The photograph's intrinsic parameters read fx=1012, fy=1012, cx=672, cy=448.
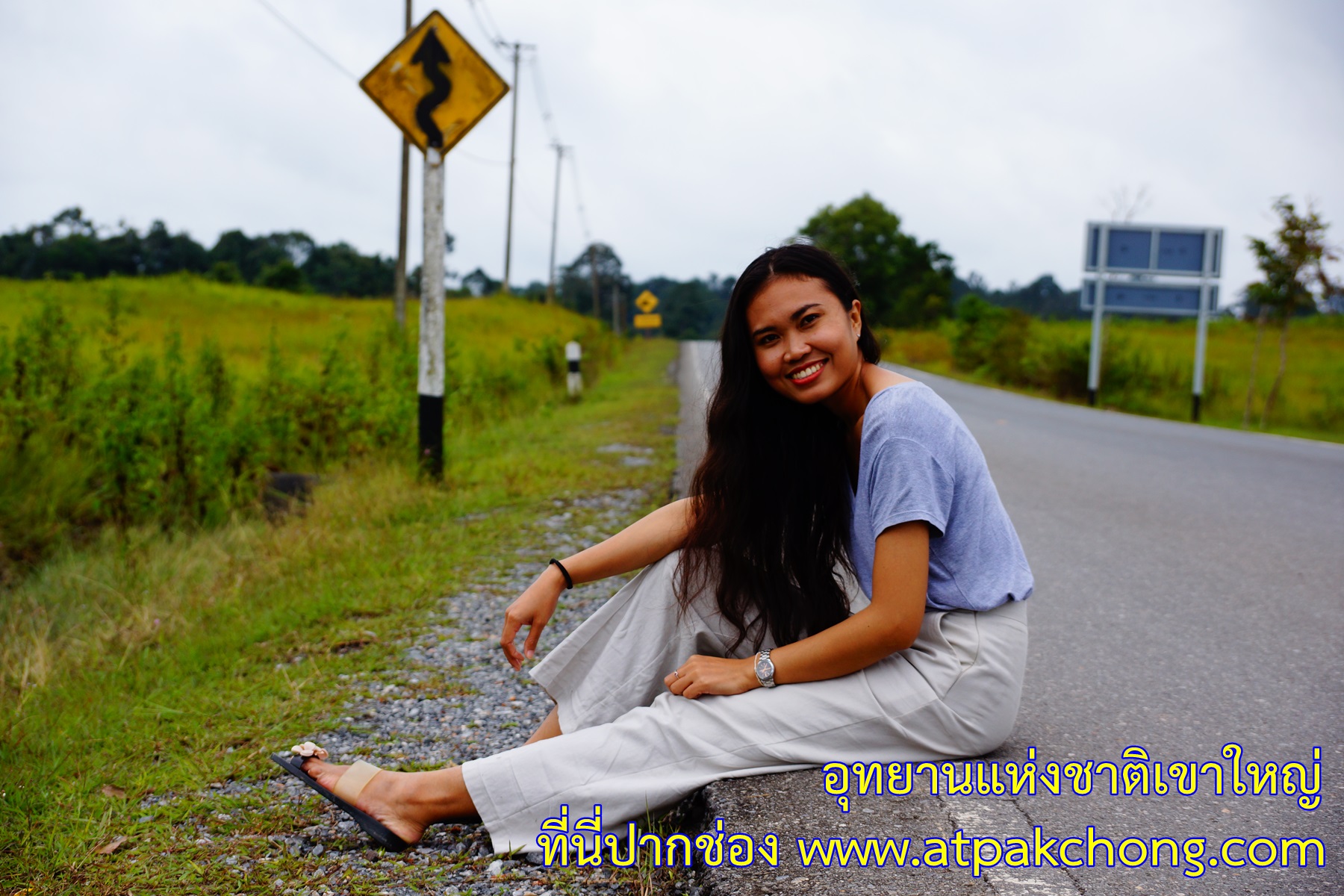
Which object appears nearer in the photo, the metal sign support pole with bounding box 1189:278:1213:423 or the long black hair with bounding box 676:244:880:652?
the long black hair with bounding box 676:244:880:652

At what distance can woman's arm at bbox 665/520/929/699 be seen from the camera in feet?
6.46

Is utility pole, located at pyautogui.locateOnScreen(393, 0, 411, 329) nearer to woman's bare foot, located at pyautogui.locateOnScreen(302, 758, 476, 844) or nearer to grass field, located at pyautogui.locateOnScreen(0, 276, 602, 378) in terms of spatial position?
grass field, located at pyautogui.locateOnScreen(0, 276, 602, 378)

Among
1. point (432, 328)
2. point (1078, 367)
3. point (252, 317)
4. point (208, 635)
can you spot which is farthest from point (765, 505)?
point (252, 317)

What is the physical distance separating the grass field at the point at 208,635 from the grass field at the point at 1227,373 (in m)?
11.1

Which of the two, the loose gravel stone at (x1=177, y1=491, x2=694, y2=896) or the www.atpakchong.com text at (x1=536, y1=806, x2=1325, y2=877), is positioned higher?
the www.atpakchong.com text at (x1=536, y1=806, x2=1325, y2=877)

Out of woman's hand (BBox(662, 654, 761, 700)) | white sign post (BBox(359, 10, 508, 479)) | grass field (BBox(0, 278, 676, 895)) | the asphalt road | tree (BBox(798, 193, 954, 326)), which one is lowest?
grass field (BBox(0, 278, 676, 895))

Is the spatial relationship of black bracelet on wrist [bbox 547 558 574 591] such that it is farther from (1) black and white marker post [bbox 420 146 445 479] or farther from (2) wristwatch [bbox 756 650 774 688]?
(1) black and white marker post [bbox 420 146 445 479]

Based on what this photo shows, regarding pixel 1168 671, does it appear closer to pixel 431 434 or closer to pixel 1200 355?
pixel 431 434

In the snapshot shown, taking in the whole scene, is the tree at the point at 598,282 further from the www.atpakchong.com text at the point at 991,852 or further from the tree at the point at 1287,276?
the www.atpakchong.com text at the point at 991,852

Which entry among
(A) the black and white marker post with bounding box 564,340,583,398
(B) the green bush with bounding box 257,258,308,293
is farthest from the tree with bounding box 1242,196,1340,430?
(B) the green bush with bounding box 257,258,308,293

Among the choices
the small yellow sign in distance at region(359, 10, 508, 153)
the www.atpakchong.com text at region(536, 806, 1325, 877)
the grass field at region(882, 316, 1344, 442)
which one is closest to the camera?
the www.atpakchong.com text at region(536, 806, 1325, 877)

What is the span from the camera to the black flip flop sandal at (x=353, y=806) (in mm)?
2047

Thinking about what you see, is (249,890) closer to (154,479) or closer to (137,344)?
(154,479)

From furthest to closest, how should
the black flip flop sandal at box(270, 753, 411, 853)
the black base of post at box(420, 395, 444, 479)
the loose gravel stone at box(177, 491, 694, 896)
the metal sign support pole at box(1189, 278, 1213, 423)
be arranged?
the metal sign support pole at box(1189, 278, 1213, 423) → the black base of post at box(420, 395, 444, 479) → the black flip flop sandal at box(270, 753, 411, 853) → the loose gravel stone at box(177, 491, 694, 896)
